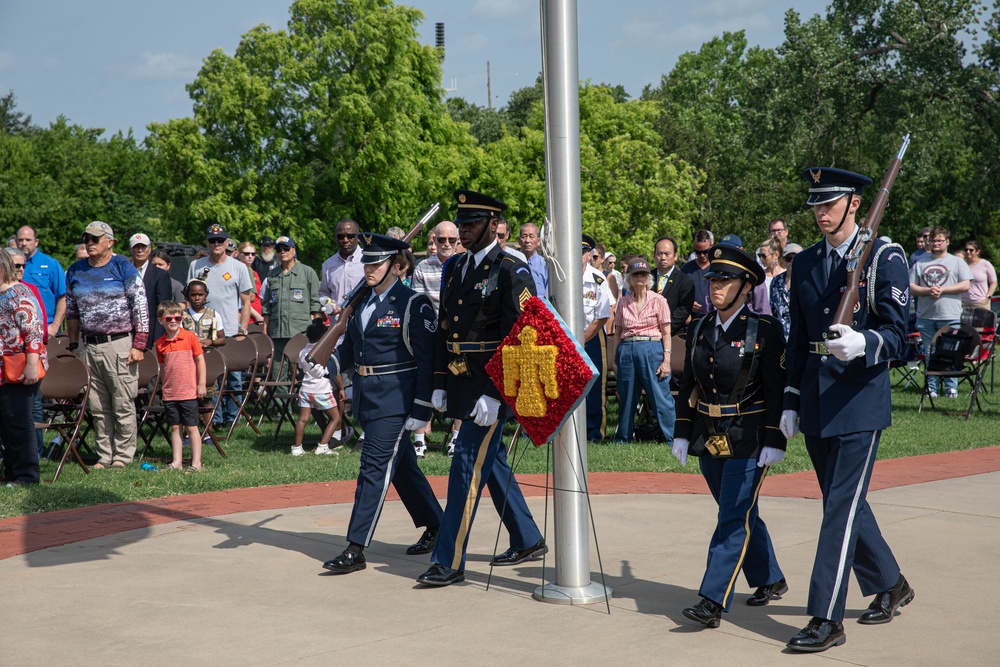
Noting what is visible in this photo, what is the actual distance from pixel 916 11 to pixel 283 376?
2388 centimetres

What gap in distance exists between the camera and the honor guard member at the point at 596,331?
11.2 metres

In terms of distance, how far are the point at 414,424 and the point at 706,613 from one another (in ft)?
7.04

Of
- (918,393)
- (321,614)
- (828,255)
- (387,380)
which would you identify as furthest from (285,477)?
(918,393)

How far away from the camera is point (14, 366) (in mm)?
9031

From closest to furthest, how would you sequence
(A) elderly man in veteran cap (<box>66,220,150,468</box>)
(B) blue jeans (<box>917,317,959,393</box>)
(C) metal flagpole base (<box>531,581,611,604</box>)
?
(C) metal flagpole base (<box>531,581,611,604</box>) < (A) elderly man in veteran cap (<box>66,220,150,468</box>) < (B) blue jeans (<box>917,317,959,393</box>)

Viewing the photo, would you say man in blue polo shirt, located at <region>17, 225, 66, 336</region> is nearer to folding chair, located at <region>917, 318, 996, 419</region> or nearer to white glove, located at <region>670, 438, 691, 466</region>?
white glove, located at <region>670, 438, 691, 466</region>

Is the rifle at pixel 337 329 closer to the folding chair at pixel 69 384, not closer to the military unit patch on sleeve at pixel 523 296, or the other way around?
the military unit patch on sleeve at pixel 523 296

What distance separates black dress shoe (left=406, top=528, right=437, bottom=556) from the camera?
6.91 meters

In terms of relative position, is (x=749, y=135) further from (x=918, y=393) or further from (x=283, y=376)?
(x=283, y=376)

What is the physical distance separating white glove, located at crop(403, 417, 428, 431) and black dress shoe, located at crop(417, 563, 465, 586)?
817 mm

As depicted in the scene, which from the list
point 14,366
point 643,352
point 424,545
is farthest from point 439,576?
point 643,352

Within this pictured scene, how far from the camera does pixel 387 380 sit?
6.62 meters

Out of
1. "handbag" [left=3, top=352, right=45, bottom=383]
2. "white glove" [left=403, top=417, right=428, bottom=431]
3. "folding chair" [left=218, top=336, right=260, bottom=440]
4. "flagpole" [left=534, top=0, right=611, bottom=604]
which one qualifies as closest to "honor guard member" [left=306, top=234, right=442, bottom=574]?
"white glove" [left=403, top=417, right=428, bottom=431]

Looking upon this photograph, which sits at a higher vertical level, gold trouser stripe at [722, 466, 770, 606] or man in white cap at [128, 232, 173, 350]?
man in white cap at [128, 232, 173, 350]
